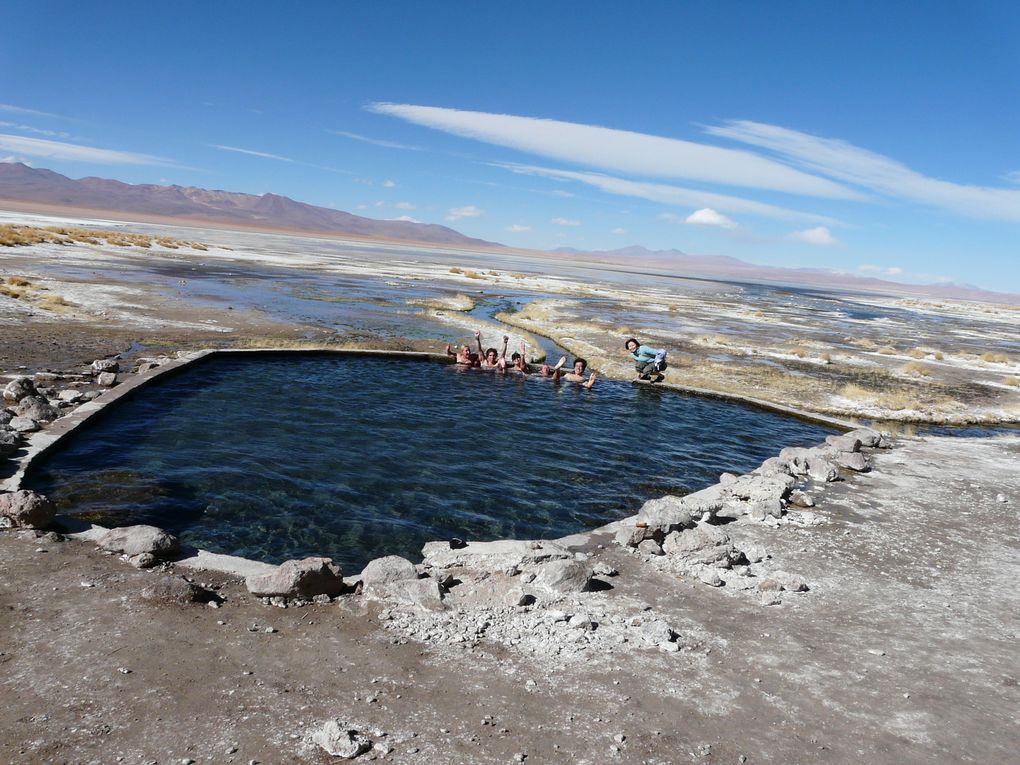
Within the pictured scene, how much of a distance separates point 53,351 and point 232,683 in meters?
18.9

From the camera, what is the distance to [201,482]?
12.1m

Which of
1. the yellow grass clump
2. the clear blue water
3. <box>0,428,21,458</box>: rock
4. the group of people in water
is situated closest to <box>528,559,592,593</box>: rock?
the clear blue water

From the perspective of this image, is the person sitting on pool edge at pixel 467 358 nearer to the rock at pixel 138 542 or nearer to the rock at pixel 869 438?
the rock at pixel 869 438

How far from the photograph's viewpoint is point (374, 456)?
1423 centimetres

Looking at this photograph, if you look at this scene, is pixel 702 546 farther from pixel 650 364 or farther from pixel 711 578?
pixel 650 364

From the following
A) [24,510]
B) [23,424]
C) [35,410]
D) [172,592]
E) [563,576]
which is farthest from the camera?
[35,410]

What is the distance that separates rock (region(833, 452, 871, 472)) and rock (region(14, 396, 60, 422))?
18.6 m

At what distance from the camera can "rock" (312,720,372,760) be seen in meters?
5.45

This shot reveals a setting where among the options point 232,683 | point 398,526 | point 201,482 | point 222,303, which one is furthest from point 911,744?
point 222,303

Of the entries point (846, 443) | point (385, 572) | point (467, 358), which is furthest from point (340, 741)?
point (467, 358)

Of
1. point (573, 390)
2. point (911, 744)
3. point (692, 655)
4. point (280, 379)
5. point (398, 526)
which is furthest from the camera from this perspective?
point (573, 390)

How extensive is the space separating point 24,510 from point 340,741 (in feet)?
21.2

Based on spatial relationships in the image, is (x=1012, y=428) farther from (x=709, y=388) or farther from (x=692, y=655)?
(x=692, y=655)

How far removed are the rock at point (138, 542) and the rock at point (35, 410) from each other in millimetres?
6767
